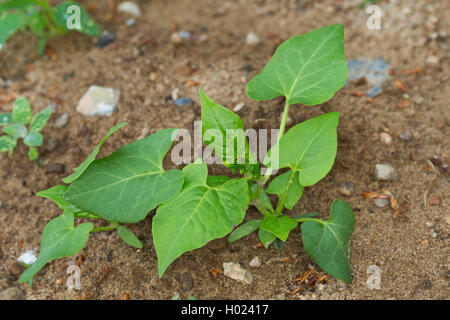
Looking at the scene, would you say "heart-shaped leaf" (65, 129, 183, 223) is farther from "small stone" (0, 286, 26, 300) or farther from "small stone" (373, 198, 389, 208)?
"small stone" (373, 198, 389, 208)

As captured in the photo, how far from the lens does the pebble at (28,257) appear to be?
1779 millimetres

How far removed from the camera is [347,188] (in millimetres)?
1821

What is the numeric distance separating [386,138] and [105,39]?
5.26ft

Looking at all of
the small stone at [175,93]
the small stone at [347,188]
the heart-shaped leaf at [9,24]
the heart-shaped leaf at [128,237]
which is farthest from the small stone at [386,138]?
the heart-shaped leaf at [9,24]

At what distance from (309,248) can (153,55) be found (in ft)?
4.48

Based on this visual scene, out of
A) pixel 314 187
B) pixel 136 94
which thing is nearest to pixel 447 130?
pixel 314 187

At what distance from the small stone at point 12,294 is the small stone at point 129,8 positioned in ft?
5.57

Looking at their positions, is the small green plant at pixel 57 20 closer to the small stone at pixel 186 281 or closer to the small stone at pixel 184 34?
the small stone at pixel 184 34

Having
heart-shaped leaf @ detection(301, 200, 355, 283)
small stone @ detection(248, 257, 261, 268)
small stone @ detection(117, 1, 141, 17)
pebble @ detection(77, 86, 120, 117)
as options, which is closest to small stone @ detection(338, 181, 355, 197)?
heart-shaped leaf @ detection(301, 200, 355, 283)

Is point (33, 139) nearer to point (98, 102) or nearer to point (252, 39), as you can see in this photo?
point (98, 102)

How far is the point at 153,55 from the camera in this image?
7.70 ft

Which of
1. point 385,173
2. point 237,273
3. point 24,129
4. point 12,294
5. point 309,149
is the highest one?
point 309,149

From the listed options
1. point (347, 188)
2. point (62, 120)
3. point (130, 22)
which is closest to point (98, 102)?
point (62, 120)

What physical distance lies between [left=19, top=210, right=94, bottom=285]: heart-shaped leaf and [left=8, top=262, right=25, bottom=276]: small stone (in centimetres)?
22
